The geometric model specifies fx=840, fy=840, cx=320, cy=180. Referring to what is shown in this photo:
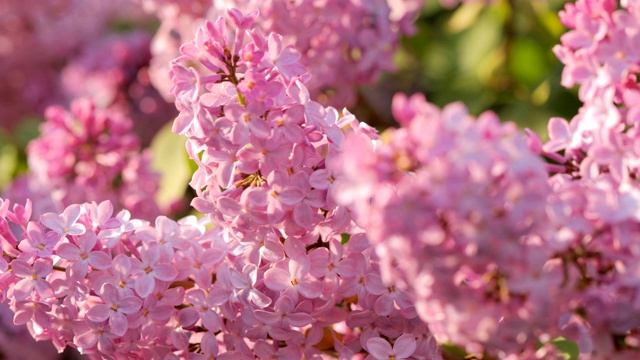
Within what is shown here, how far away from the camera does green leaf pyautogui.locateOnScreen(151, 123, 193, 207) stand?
1400 millimetres

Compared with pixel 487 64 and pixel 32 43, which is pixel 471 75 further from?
pixel 32 43

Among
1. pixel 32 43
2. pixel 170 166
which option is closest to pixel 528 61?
pixel 170 166

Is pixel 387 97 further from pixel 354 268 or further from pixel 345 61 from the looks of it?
pixel 354 268

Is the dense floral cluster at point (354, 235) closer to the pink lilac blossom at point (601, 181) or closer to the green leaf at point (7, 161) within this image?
the pink lilac blossom at point (601, 181)

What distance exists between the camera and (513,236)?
0.52 metres

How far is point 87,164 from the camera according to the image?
4.32 ft

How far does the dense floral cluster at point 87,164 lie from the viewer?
129 centimetres

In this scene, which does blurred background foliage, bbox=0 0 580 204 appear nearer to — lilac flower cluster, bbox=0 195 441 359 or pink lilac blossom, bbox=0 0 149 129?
pink lilac blossom, bbox=0 0 149 129

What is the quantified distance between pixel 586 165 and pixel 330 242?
0.75 ft

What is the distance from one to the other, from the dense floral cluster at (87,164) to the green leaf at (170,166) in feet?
0.22

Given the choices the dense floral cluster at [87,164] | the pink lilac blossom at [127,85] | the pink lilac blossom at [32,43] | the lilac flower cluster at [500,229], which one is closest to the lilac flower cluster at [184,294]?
the lilac flower cluster at [500,229]

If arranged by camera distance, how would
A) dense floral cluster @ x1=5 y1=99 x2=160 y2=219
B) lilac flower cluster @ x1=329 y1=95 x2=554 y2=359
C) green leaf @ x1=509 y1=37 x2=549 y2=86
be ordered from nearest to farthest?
lilac flower cluster @ x1=329 y1=95 x2=554 y2=359 → dense floral cluster @ x1=5 y1=99 x2=160 y2=219 → green leaf @ x1=509 y1=37 x2=549 y2=86

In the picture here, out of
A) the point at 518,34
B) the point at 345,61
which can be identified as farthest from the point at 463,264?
the point at 518,34

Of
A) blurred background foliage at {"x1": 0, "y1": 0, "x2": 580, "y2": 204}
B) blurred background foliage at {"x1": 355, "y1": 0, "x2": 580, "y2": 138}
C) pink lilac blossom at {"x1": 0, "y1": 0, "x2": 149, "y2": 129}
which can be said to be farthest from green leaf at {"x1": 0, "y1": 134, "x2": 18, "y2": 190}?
blurred background foliage at {"x1": 355, "y1": 0, "x2": 580, "y2": 138}
